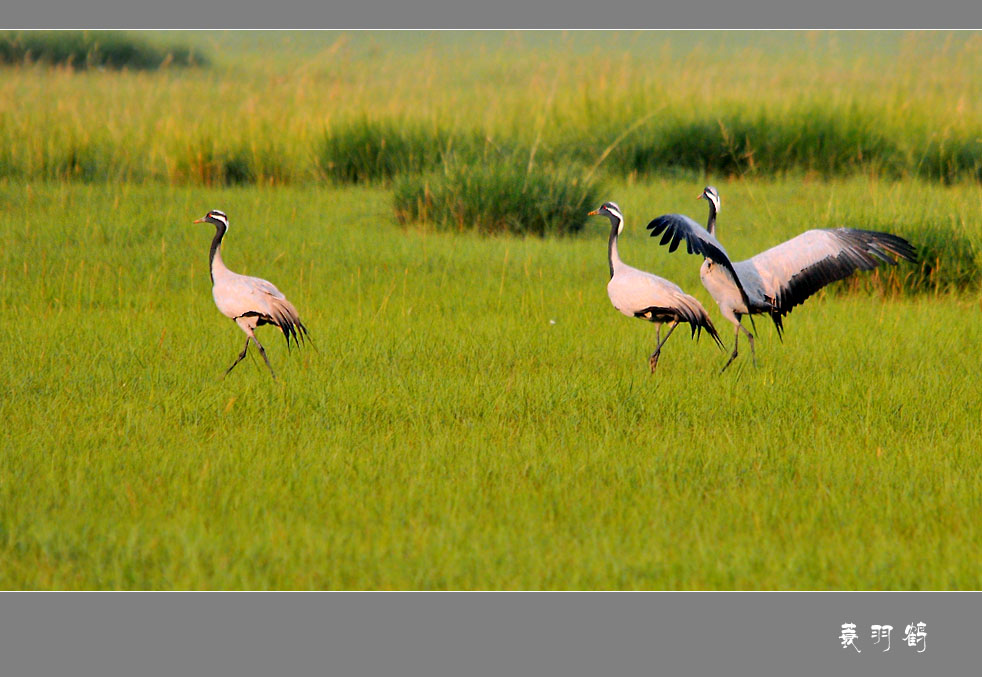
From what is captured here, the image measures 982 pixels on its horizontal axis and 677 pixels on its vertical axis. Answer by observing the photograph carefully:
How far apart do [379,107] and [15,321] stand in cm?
1010

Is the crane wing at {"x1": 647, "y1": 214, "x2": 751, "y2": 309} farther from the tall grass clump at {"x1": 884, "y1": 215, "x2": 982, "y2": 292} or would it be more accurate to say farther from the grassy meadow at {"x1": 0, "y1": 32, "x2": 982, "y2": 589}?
the tall grass clump at {"x1": 884, "y1": 215, "x2": 982, "y2": 292}

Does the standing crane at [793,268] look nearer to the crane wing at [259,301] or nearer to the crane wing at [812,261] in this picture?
the crane wing at [812,261]

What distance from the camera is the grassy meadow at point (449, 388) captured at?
410 cm

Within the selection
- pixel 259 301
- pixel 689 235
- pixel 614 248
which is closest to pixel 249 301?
pixel 259 301

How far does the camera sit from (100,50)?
26.3m

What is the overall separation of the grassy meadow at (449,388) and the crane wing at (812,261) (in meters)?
0.50

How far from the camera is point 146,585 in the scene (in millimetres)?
3865

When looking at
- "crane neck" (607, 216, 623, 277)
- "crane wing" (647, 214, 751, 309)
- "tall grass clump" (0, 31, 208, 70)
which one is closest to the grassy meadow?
"crane neck" (607, 216, 623, 277)

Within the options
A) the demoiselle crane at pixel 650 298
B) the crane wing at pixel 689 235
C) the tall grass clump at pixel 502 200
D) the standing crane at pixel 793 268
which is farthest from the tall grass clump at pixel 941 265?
the crane wing at pixel 689 235

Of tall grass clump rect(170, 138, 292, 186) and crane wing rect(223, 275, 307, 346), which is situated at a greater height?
crane wing rect(223, 275, 307, 346)

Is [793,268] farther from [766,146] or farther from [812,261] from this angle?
[766,146]

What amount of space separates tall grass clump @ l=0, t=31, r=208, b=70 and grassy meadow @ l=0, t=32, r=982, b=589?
10.2 meters

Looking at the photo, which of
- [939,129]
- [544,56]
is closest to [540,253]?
[939,129]

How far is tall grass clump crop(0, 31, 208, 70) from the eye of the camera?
2469 cm
